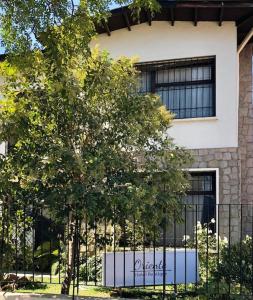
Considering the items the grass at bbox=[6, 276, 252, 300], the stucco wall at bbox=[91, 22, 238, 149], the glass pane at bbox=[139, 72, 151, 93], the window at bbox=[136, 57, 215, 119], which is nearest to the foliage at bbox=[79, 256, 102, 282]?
the grass at bbox=[6, 276, 252, 300]

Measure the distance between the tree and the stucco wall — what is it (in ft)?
18.0

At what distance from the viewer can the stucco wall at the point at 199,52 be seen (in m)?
12.8

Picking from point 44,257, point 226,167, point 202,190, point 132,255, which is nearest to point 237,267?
point 132,255

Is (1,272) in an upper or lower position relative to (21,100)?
lower

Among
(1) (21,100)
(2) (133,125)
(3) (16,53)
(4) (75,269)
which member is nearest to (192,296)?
(4) (75,269)

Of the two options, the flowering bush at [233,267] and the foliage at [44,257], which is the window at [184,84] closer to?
the foliage at [44,257]

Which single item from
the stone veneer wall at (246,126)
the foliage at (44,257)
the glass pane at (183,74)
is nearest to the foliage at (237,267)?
the foliage at (44,257)

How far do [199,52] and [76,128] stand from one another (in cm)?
711

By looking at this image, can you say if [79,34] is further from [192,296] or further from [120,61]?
[192,296]

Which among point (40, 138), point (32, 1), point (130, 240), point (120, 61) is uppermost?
point (32, 1)

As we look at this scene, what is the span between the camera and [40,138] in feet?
22.2

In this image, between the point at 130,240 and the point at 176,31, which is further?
the point at 176,31

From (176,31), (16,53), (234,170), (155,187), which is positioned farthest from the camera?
(176,31)

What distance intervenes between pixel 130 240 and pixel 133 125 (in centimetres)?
170
